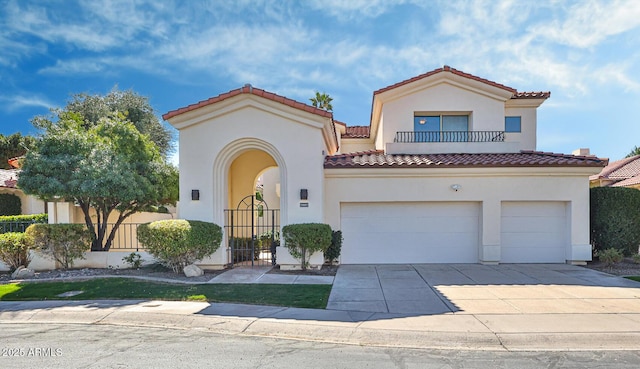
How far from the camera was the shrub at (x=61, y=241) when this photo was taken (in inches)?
386

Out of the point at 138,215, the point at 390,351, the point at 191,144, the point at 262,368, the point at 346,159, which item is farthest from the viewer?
the point at 138,215

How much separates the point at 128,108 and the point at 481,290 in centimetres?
2546

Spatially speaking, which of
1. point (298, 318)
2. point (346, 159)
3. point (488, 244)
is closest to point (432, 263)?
point (488, 244)

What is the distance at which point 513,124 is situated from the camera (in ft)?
53.5

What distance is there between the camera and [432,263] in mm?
11258

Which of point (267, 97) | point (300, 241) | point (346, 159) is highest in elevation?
point (267, 97)

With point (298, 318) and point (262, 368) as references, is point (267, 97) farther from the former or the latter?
point (262, 368)

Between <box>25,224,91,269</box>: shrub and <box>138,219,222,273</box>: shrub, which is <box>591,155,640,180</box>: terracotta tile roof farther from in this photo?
<box>25,224,91,269</box>: shrub

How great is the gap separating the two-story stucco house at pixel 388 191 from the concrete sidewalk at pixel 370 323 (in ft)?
13.5

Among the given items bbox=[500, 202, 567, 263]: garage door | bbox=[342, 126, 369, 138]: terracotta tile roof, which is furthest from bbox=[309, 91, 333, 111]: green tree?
Answer: bbox=[500, 202, 567, 263]: garage door

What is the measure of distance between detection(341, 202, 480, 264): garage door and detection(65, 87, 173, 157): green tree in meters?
18.7

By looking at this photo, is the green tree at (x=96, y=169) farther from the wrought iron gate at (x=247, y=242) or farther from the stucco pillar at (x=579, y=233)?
the stucco pillar at (x=579, y=233)

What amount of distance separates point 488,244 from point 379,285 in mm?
5031

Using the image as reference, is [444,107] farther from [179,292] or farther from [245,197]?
[179,292]
